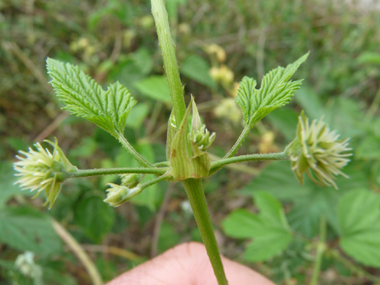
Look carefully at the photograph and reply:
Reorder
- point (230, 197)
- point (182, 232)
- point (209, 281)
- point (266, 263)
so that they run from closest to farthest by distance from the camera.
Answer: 1. point (209, 281)
2. point (266, 263)
3. point (182, 232)
4. point (230, 197)

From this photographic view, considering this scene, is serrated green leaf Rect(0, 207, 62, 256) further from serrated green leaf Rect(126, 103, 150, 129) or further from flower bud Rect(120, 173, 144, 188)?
flower bud Rect(120, 173, 144, 188)

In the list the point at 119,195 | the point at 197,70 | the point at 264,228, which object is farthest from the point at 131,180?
the point at 197,70

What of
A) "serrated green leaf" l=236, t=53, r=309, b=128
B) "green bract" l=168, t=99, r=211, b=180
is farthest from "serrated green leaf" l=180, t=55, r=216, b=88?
"green bract" l=168, t=99, r=211, b=180

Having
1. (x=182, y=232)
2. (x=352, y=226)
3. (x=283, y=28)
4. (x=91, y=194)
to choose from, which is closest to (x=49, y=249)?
(x=91, y=194)

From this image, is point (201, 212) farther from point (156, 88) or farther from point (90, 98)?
point (156, 88)

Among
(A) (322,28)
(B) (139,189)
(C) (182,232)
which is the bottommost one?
(C) (182,232)

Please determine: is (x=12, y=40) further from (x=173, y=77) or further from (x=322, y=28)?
(x=322, y=28)

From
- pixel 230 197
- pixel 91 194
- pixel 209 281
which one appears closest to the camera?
pixel 209 281

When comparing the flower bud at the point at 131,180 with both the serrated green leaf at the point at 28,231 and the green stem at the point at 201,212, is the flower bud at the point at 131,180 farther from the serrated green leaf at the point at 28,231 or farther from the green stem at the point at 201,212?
the serrated green leaf at the point at 28,231
